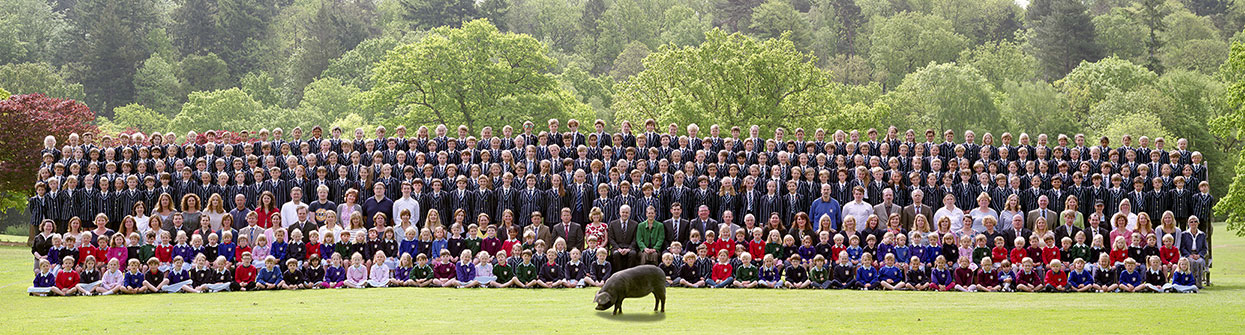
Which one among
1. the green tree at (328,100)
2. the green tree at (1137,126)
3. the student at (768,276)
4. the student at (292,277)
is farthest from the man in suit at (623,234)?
the green tree at (328,100)

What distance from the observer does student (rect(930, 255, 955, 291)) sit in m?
16.3

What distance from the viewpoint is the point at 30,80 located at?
71812 millimetres

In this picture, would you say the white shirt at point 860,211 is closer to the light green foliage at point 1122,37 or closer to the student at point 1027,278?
the student at point 1027,278

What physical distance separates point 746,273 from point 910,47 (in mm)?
64437

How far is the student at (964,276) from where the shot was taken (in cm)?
1630

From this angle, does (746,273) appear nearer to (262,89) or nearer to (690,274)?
(690,274)

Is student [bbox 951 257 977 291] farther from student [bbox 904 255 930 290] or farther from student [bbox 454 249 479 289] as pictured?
student [bbox 454 249 479 289]

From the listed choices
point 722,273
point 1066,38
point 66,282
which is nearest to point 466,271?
point 722,273

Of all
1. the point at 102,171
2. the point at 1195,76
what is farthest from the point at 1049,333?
the point at 1195,76

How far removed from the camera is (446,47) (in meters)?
48.3

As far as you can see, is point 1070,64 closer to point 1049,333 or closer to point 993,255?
point 993,255

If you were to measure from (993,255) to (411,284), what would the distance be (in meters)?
7.62

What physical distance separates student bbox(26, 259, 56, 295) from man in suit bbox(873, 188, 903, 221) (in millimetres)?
10740

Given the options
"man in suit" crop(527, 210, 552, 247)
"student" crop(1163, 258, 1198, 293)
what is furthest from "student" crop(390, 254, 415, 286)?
"student" crop(1163, 258, 1198, 293)
